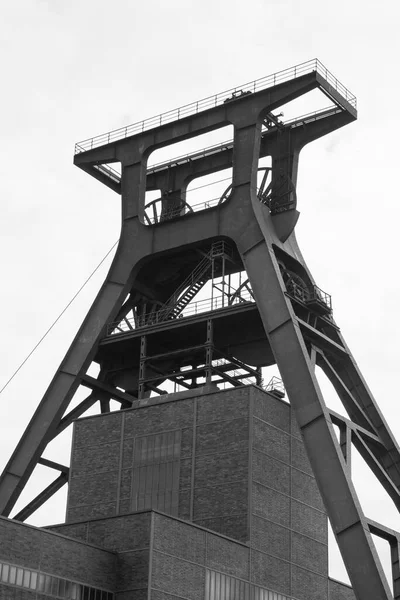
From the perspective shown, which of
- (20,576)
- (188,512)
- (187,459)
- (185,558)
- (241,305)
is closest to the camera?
(20,576)

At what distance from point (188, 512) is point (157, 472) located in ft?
6.32

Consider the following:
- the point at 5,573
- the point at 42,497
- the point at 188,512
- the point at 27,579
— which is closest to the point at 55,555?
the point at 27,579

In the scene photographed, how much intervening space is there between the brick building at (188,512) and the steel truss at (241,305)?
1.82 meters

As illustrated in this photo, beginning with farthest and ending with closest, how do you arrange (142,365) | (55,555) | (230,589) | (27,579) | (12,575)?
(142,365) → (230,589) → (55,555) → (27,579) → (12,575)

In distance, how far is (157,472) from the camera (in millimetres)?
43781

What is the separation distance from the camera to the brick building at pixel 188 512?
125 ft

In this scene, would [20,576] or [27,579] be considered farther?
[27,579]

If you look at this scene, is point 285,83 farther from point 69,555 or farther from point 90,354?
point 69,555

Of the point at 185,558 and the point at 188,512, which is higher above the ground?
the point at 188,512

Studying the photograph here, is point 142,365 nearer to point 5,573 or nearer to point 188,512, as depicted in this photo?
point 188,512

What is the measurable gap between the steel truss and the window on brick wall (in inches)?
82.9

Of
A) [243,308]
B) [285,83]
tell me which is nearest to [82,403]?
[243,308]

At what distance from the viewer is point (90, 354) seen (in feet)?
154

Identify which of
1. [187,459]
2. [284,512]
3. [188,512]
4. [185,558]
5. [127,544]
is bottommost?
[185,558]
